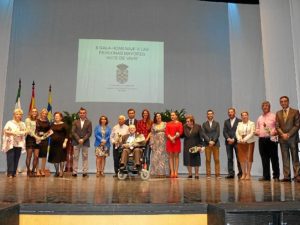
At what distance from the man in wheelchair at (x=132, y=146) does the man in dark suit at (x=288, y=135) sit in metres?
2.01

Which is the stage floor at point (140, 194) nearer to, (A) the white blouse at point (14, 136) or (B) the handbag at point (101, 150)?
(A) the white blouse at point (14, 136)

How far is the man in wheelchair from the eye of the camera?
16.8 ft

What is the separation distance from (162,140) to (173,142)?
0.37 m

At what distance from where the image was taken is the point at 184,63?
8.72 metres

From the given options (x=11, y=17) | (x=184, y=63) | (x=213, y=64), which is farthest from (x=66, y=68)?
(x=213, y=64)

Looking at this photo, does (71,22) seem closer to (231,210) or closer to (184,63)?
(184,63)

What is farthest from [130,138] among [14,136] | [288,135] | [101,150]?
[288,135]

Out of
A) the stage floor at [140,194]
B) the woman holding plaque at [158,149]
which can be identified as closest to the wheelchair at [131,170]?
the woman holding plaque at [158,149]

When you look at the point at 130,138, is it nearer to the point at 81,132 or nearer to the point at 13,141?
the point at 81,132

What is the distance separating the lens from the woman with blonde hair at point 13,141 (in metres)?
5.08

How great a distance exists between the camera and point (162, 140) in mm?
6000

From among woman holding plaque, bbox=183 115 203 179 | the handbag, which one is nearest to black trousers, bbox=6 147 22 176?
the handbag

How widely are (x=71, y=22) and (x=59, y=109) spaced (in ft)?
7.30

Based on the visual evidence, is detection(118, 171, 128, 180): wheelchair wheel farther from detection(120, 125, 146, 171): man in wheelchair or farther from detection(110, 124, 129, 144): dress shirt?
detection(110, 124, 129, 144): dress shirt
